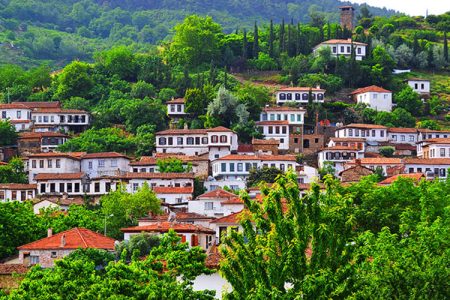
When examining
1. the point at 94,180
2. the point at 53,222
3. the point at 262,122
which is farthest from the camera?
the point at 262,122

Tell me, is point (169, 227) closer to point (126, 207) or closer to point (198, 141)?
point (126, 207)

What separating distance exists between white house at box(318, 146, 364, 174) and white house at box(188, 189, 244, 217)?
17.2 meters

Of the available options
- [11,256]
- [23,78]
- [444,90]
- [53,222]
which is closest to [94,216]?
[53,222]

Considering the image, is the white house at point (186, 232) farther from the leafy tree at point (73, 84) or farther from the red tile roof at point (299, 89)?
the leafy tree at point (73, 84)

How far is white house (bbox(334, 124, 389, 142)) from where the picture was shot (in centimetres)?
11206

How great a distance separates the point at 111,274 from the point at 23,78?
10060cm

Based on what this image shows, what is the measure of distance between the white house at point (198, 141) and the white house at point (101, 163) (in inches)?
246

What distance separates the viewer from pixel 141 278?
1555 inches

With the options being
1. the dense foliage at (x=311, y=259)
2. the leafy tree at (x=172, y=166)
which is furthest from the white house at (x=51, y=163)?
the dense foliage at (x=311, y=259)

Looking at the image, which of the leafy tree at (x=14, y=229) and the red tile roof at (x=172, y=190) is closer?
the leafy tree at (x=14, y=229)

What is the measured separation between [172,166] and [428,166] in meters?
22.8

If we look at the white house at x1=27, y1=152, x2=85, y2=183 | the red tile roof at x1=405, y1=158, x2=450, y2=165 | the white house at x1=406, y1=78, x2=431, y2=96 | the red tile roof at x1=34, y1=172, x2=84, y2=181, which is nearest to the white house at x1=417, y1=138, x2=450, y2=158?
the red tile roof at x1=405, y1=158, x2=450, y2=165

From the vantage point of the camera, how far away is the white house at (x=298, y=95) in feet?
400

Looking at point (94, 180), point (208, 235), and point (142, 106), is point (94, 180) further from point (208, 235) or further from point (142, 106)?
point (208, 235)
